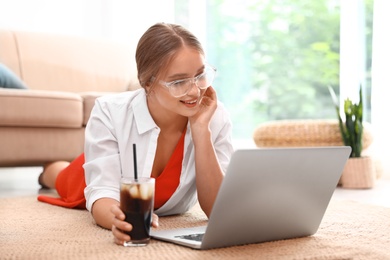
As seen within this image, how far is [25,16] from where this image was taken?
5.38 m

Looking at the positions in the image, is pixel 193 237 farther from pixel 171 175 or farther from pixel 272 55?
pixel 272 55

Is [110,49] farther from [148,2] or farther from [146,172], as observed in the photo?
[146,172]

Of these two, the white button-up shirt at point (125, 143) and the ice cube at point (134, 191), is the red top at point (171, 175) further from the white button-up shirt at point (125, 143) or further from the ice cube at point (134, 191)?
the ice cube at point (134, 191)

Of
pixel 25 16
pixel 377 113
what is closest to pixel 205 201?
pixel 377 113

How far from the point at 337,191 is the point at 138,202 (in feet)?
7.25

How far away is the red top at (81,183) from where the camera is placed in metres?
2.16

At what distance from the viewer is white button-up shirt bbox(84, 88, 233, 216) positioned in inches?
78.3

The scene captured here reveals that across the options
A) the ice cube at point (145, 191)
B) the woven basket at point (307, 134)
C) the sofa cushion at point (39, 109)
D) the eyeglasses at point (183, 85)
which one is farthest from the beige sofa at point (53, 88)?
the ice cube at point (145, 191)

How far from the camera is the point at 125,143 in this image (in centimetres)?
207

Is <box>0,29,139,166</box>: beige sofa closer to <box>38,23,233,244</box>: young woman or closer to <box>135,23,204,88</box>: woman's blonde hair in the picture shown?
<box>38,23,233,244</box>: young woman

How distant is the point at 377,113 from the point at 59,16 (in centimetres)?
282

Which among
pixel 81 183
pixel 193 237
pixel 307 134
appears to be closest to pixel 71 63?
pixel 307 134

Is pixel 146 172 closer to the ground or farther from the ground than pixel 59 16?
Answer: closer to the ground

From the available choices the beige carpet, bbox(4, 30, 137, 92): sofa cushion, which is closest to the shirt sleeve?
the beige carpet
